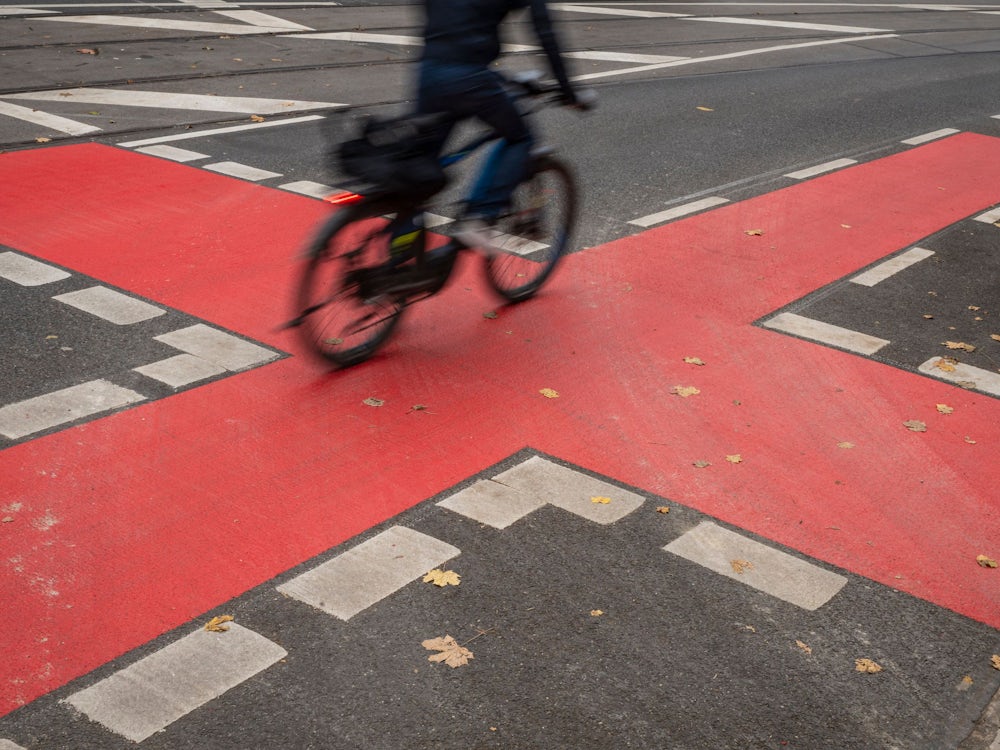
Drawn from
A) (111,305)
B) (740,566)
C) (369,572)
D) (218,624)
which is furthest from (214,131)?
(740,566)

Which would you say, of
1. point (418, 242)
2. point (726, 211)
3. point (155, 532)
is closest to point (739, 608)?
point (155, 532)

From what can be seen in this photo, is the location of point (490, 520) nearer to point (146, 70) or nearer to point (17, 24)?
point (146, 70)

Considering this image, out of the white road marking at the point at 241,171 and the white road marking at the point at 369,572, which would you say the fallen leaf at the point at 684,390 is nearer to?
the white road marking at the point at 369,572

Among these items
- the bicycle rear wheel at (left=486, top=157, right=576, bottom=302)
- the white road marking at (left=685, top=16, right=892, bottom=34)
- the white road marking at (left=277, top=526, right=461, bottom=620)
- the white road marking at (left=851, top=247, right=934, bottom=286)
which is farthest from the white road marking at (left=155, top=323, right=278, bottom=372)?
the white road marking at (left=685, top=16, right=892, bottom=34)

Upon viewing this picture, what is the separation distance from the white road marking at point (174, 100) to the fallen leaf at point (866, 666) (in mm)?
8822

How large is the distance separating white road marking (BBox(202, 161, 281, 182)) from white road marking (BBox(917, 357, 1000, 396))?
516 cm

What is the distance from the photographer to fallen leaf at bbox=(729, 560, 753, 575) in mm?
4496

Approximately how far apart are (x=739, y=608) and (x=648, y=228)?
4801 mm

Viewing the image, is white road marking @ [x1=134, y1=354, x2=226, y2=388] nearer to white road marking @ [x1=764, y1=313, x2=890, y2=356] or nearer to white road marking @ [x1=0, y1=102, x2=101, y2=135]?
white road marking @ [x1=764, y1=313, x2=890, y2=356]

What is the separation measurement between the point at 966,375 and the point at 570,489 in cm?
266

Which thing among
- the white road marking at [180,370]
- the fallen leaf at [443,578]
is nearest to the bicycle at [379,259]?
the white road marking at [180,370]

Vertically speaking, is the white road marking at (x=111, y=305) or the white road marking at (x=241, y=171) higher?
the white road marking at (x=241, y=171)

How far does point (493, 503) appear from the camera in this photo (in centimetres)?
488

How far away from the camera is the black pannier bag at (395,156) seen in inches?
218
